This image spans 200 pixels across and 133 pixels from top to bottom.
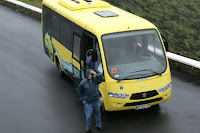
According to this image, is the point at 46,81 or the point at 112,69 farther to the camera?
the point at 46,81

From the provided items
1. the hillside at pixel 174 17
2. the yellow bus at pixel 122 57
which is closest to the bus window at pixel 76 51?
the yellow bus at pixel 122 57

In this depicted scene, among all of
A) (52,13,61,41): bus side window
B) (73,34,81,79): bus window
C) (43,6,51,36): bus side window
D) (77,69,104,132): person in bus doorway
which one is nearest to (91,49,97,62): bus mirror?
(77,69,104,132): person in bus doorway

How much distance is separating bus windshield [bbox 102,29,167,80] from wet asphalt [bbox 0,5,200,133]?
125 centimetres

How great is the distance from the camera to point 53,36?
14242 millimetres

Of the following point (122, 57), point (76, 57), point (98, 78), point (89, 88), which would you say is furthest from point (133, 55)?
point (76, 57)

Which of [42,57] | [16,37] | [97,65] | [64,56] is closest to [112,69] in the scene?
[97,65]

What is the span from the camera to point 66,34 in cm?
1302

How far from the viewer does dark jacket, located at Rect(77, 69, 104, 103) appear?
9.70 m

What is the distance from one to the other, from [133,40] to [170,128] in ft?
7.98

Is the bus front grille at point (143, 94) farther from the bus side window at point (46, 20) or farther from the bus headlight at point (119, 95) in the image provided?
the bus side window at point (46, 20)

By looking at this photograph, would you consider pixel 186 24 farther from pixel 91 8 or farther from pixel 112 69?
pixel 112 69

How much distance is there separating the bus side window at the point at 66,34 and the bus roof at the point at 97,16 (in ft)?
0.91

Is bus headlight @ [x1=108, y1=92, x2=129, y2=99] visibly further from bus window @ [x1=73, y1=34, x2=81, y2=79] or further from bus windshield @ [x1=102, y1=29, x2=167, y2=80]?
bus window @ [x1=73, y1=34, x2=81, y2=79]

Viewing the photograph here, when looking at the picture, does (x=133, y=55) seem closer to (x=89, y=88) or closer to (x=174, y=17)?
(x=89, y=88)
